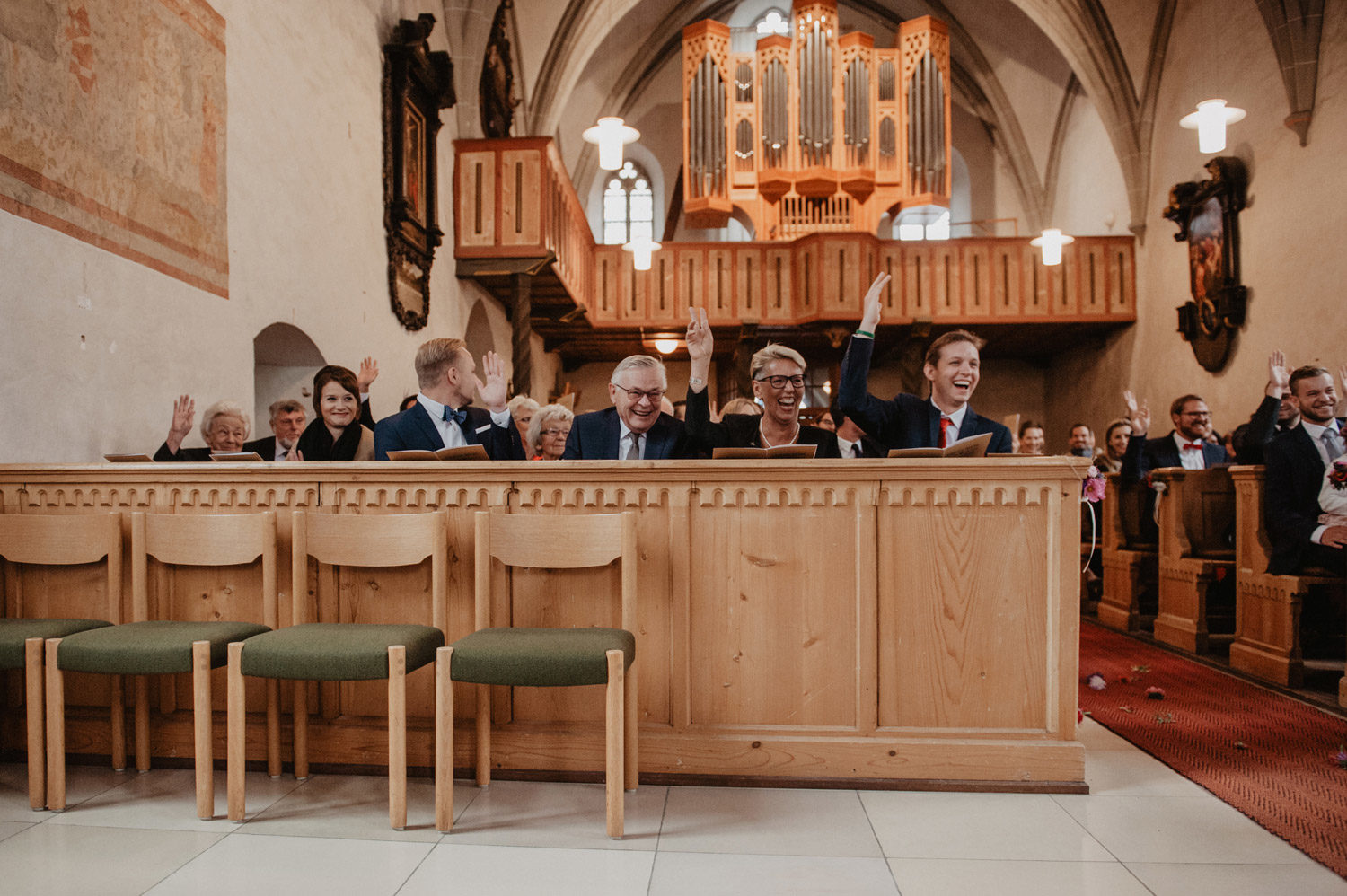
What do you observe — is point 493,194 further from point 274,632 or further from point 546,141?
point 274,632

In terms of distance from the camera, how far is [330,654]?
249cm

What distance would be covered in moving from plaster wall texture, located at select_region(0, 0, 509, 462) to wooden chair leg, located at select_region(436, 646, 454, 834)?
227cm

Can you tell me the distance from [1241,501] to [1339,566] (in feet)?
1.88

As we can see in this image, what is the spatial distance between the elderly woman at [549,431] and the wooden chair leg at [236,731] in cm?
207

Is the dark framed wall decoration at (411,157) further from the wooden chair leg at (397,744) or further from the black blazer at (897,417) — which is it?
the wooden chair leg at (397,744)

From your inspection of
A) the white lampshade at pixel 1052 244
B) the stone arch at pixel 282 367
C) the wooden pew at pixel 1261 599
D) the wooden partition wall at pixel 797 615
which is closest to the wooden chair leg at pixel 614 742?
the wooden partition wall at pixel 797 615

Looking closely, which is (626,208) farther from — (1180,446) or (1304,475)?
(1304,475)

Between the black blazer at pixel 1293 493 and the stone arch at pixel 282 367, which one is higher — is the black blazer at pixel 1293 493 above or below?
below

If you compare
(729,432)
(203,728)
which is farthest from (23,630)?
(729,432)

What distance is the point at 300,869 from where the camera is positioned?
2244 mm

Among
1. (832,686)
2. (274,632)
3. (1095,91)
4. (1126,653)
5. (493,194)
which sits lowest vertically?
(1126,653)

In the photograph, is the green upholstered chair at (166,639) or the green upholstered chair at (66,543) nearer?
the green upholstered chair at (166,639)

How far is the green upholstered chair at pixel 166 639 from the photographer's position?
2.57 meters

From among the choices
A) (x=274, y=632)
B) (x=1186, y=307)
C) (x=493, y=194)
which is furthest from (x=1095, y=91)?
(x=274, y=632)
